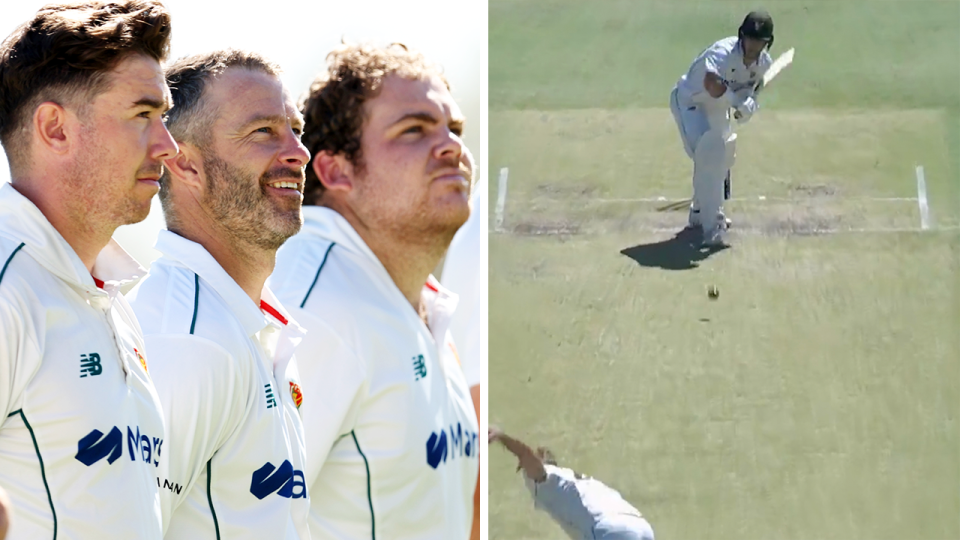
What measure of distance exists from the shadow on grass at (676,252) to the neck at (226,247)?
2.52 metres

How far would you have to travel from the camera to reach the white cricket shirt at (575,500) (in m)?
4.17

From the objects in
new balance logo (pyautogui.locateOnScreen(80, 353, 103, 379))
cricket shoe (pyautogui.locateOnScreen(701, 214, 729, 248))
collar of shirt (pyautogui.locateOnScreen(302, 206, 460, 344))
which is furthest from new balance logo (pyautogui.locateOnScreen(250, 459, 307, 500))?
cricket shoe (pyautogui.locateOnScreen(701, 214, 729, 248))

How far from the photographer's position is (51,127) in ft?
5.32

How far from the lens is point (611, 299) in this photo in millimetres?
4426

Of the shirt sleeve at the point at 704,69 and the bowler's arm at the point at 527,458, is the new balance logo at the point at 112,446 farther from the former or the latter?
the shirt sleeve at the point at 704,69

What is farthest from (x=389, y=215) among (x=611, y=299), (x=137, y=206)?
(x=611, y=299)

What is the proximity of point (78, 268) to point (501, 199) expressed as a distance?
9.97 ft

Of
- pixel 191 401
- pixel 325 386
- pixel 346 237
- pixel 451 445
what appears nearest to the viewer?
pixel 191 401

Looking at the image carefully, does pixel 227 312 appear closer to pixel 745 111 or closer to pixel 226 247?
pixel 226 247

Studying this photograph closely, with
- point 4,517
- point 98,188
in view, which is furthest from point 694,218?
point 4,517

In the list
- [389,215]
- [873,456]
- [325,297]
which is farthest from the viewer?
[873,456]

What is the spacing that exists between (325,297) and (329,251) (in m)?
0.17

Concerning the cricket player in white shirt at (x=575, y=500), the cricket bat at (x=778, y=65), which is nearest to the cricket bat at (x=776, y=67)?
the cricket bat at (x=778, y=65)

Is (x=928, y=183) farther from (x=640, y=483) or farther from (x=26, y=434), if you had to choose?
(x=26, y=434)
